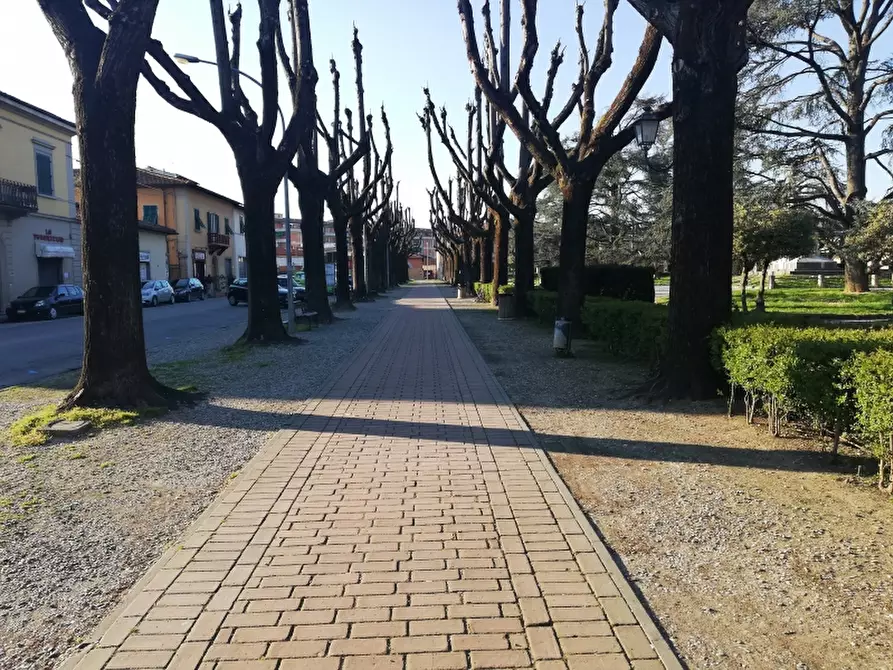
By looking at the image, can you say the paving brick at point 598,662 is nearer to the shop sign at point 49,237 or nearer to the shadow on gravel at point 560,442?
the shadow on gravel at point 560,442

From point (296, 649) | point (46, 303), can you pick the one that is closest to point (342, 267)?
point (46, 303)

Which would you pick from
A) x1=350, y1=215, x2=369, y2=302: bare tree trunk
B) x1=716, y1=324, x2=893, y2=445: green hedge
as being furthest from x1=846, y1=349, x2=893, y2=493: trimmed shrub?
x1=350, y1=215, x2=369, y2=302: bare tree trunk

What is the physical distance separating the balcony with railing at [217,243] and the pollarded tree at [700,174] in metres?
55.2

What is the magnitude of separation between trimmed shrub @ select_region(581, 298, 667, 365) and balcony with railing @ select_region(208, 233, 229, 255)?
5028 centimetres

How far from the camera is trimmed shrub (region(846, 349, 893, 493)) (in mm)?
4742

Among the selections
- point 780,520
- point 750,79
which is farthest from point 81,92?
point 750,79

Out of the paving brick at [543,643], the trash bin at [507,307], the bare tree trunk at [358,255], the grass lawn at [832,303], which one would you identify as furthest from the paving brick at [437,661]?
the bare tree trunk at [358,255]

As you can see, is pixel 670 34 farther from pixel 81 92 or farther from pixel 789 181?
pixel 789 181

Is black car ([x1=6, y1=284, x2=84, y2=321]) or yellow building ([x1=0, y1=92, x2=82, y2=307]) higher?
yellow building ([x1=0, y1=92, x2=82, y2=307])

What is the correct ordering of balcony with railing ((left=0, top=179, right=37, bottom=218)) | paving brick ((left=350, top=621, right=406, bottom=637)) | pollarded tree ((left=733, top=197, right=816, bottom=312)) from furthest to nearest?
balcony with railing ((left=0, top=179, right=37, bottom=218)), pollarded tree ((left=733, top=197, right=816, bottom=312)), paving brick ((left=350, top=621, right=406, bottom=637))

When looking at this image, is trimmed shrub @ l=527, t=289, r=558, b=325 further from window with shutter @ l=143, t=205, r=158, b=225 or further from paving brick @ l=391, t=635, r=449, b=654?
window with shutter @ l=143, t=205, r=158, b=225

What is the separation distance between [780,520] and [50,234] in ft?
119

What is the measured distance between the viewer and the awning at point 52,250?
32.5 metres

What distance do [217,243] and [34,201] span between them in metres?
28.6
